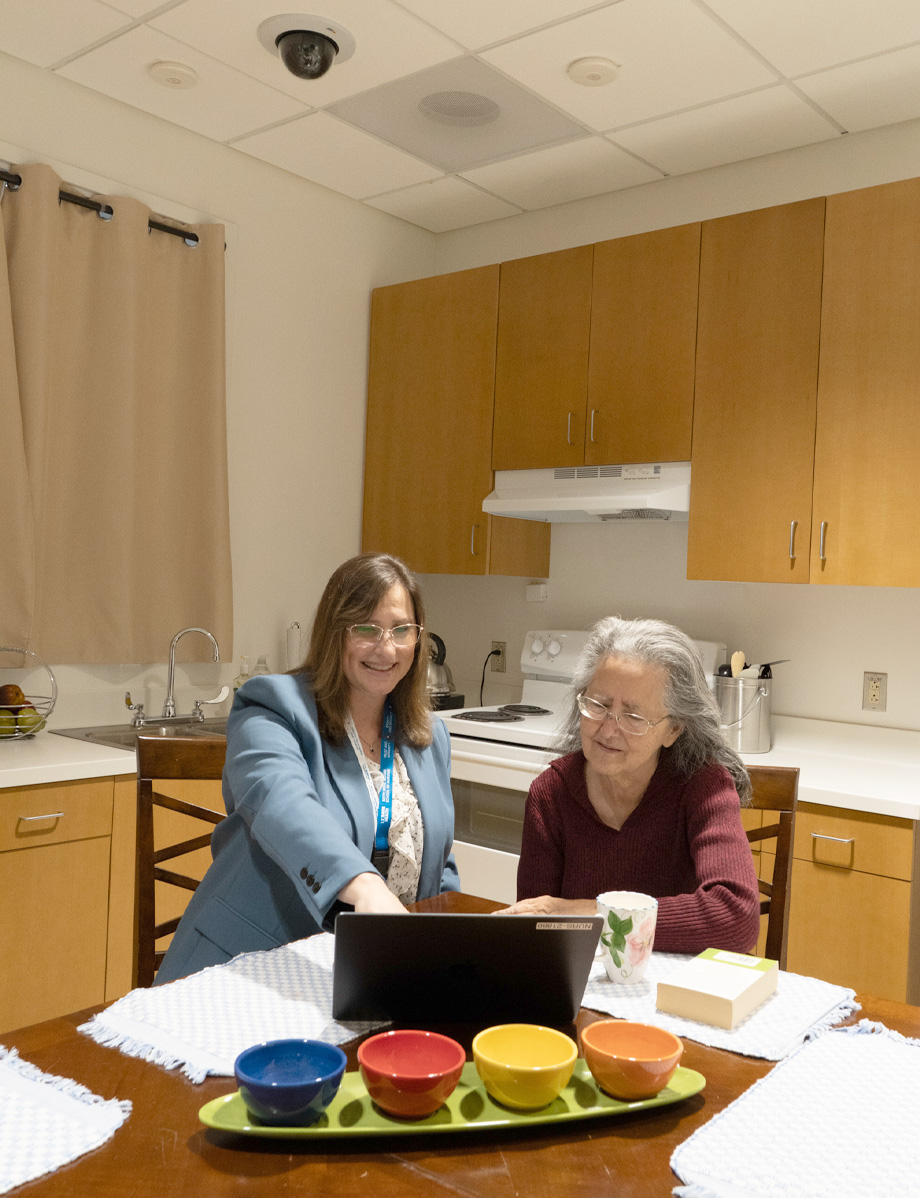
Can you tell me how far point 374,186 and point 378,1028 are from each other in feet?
10.5

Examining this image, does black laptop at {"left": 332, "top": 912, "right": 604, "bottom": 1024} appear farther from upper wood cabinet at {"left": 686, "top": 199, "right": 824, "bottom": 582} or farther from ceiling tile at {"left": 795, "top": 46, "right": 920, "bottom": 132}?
ceiling tile at {"left": 795, "top": 46, "right": 920, "bottom": 132}

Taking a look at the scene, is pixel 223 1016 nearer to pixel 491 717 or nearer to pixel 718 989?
pixel 718 989

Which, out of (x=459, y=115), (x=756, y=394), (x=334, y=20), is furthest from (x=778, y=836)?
(x=459, y=115)

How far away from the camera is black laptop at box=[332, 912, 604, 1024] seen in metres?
1.02

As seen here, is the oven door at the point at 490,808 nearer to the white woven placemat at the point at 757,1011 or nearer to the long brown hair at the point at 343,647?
the long brown hair at the point at 343,647

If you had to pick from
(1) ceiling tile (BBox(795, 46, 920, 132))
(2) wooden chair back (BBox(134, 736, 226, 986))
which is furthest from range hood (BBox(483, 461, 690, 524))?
(2) wooden chair back (BBox(134, 736, 226, 986))

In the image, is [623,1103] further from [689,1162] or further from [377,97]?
[377,97]

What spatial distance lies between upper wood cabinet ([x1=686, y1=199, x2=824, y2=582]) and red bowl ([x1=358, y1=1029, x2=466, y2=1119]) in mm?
2089

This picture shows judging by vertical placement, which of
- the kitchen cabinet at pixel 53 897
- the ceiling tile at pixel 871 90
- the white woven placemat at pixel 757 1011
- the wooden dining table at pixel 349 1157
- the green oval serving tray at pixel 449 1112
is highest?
the ceiling tile at pixel 871 90

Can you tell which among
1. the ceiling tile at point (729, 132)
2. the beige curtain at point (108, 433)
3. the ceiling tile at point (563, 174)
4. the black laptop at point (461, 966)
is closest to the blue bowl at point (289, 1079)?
the black laptop at point (461, 966)

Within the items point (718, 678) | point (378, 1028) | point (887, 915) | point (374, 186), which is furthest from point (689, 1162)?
point (374, 186)

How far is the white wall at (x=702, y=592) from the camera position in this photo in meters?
2.96

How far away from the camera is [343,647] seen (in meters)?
1.72

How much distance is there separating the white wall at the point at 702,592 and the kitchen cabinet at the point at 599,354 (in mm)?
369
